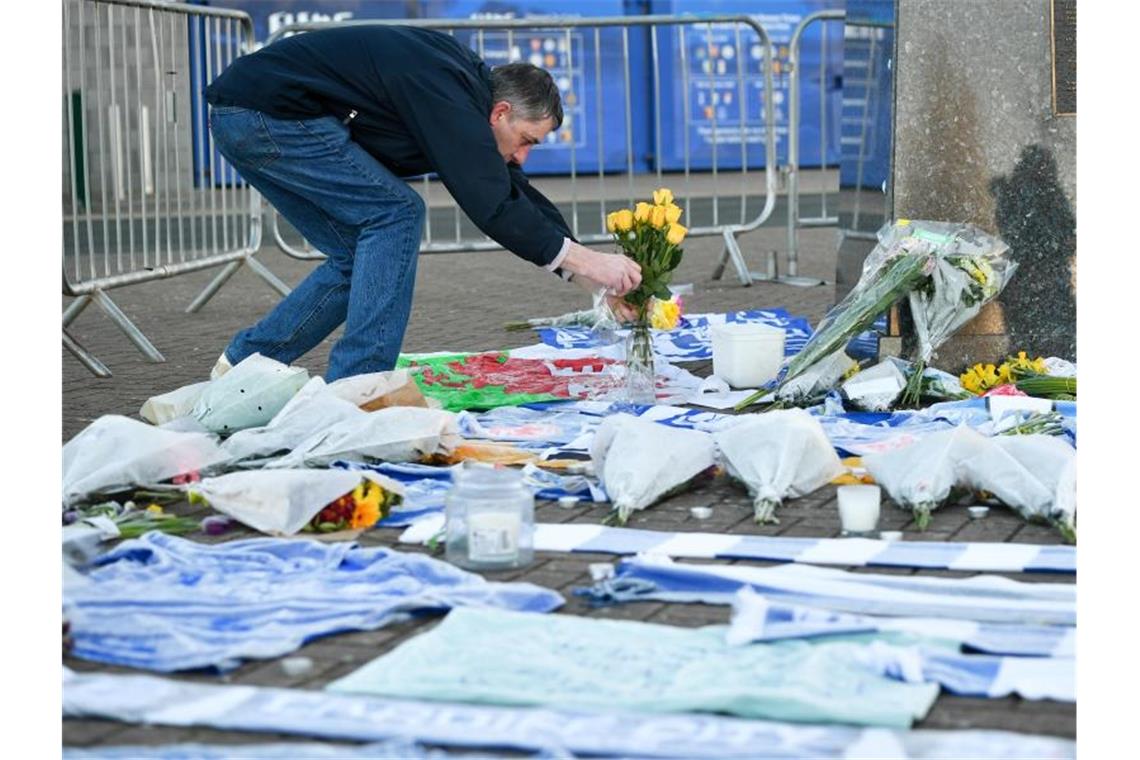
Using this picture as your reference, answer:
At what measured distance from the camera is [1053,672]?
296 cm

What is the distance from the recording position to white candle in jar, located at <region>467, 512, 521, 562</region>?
370 centimetres

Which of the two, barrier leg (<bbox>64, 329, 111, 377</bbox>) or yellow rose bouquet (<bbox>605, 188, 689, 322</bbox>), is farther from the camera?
barrier leg (<bbox>64, 329, 111, 377</bbox>)

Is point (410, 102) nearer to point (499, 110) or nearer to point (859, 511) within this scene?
point (499, 110)

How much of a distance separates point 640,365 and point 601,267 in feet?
1.67

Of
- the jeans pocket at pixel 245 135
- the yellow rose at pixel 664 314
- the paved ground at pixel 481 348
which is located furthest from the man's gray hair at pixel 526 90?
the paved ground at pixel 481 348

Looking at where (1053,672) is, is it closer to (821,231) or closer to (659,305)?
(659,305)

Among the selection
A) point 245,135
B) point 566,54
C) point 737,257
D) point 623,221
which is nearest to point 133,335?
point 245,135

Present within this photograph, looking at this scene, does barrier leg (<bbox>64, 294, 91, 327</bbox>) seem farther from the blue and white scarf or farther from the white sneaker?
the blue and white scarf

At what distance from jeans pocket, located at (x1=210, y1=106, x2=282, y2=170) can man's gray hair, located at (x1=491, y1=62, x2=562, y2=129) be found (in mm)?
746

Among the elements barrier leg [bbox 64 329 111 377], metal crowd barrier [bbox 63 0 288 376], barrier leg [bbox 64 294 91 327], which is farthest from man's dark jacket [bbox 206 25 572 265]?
barrier leg [bbox 64 294 91 327]

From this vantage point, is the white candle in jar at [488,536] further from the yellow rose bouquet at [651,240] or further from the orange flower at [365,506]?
the yellow rose bouquet at [651,240]

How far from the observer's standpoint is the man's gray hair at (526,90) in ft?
18.4

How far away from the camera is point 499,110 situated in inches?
222

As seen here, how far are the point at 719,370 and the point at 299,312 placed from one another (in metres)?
1.40
